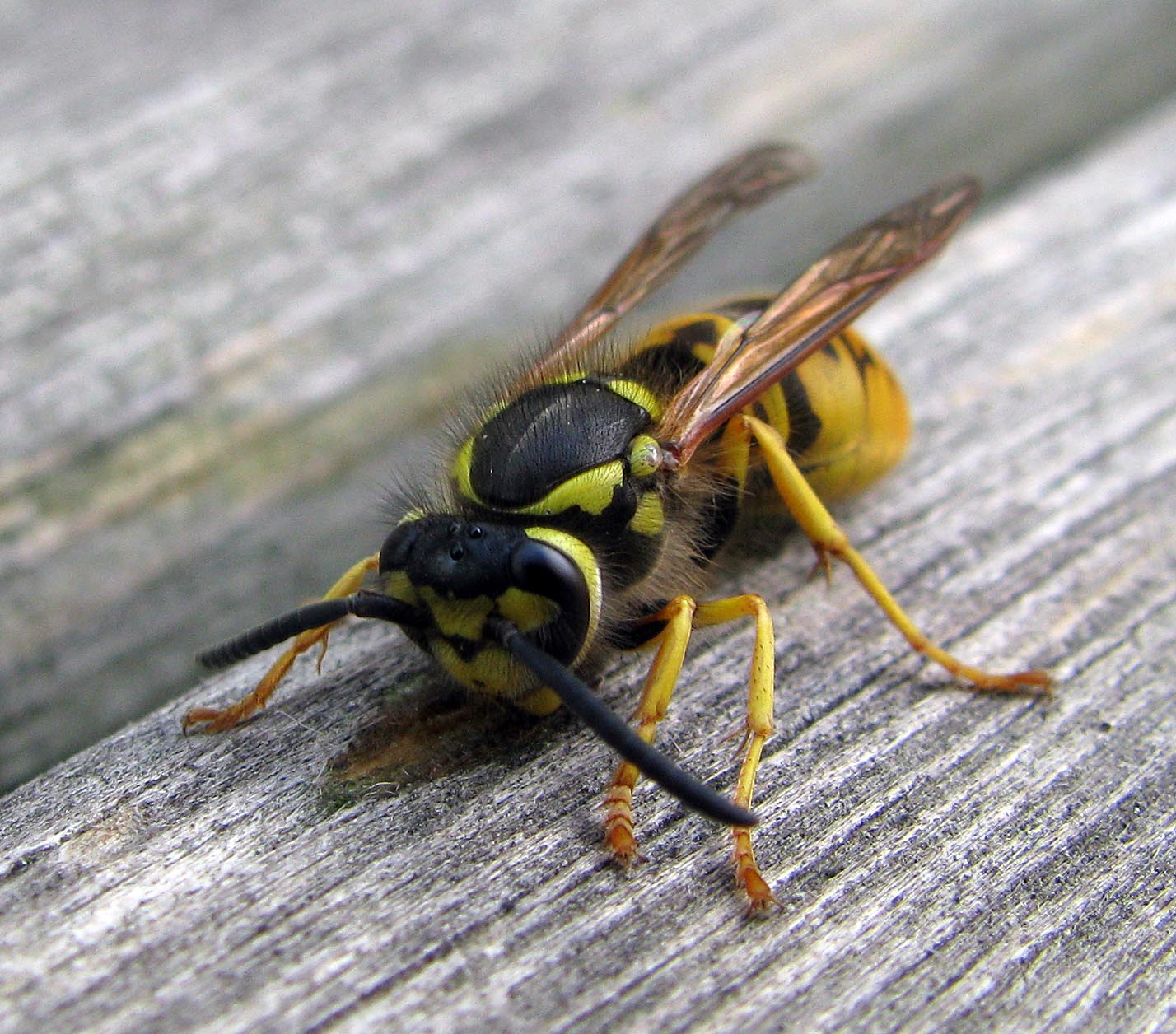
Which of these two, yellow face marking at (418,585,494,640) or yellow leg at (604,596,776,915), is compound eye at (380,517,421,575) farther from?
yellow leg at (604,596,776,915)

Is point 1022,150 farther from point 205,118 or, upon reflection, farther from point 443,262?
point 205,118

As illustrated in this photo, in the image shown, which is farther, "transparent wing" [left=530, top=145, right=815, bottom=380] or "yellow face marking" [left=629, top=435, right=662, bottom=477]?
"transparent wing" [left=530, top=145, right=815, bottom=380]

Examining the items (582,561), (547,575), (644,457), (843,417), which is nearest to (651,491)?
(644,457)

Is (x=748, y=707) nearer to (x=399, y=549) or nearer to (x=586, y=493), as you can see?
(x=586, y=493)

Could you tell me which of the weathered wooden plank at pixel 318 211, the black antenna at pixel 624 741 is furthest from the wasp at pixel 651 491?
the weathered wooden plank at pixel 318 211

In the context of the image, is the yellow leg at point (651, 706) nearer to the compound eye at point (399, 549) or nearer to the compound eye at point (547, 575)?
the compound eye at point (547, 575)

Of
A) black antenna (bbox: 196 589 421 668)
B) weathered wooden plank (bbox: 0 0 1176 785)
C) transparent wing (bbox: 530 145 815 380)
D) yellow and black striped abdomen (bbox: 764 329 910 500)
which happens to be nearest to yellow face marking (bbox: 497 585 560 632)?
black antenna (bbox: 196 589 421 668)
